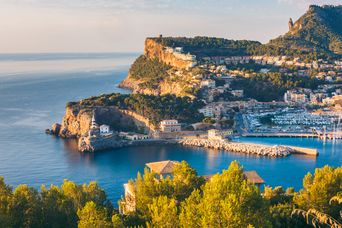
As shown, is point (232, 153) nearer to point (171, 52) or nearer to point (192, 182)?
point (192, 182)

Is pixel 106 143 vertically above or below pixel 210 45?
below

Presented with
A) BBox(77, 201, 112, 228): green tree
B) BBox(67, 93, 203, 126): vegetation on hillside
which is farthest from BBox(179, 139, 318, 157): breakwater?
BBox(77, 201, 112, 228): green tree

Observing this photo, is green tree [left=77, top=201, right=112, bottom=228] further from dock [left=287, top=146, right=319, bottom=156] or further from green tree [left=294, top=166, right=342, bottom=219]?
dock [left=287, top=146, right=319, bottom=156]

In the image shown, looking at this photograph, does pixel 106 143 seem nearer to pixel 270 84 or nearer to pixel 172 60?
pixel 270 84

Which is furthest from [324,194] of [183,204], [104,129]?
[104,129]

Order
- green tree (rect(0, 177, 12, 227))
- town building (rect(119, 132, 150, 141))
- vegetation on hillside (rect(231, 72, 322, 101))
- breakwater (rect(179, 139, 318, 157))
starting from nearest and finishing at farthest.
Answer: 1. green tree (rect(0, 177, 12, 227))
2. breakwater (rect(179, 139, 318, 157))
3. town building (rect(119, 132, 150, 141))
4. vegetation on hillside (rect(231, 72, 322, 101))

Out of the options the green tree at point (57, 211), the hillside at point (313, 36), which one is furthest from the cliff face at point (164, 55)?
the green tree at point (57, 211)
